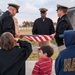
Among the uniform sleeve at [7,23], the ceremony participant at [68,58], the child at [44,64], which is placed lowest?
the child at [44,64]

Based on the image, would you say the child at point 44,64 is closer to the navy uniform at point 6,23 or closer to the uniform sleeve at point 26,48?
the uniform sleeve at point 26,48

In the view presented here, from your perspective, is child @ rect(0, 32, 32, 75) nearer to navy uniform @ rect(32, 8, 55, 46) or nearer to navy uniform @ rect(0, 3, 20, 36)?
navy uniform @ rect(0, 3, 20, 36)

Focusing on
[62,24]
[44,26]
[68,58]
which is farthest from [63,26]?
[68,58]

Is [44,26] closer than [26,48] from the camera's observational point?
No

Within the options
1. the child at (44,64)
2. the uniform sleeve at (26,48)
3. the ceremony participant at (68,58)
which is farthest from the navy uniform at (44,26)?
the ceremony participant at (68,58)

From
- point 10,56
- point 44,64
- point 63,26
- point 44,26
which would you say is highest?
point 63,26

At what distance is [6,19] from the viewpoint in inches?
280

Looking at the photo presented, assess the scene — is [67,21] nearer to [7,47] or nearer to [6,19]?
[6,19]

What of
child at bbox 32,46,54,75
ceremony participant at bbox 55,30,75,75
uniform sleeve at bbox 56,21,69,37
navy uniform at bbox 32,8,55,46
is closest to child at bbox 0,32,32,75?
child at bbox 32,46,54,75

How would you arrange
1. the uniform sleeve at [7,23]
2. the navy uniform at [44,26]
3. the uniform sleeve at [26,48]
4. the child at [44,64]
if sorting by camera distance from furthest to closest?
the navy uniform at [44,26] < the uniform sleeve at [7,23] < the child at [44,64] < the uniform sleeve at [26,48]

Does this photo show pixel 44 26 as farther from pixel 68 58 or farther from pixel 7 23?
pixel 68 58

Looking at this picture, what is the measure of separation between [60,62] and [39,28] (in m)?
4.90

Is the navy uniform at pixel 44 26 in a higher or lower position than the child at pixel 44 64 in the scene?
higher

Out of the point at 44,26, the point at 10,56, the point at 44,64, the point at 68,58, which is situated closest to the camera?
the point at 68,58
